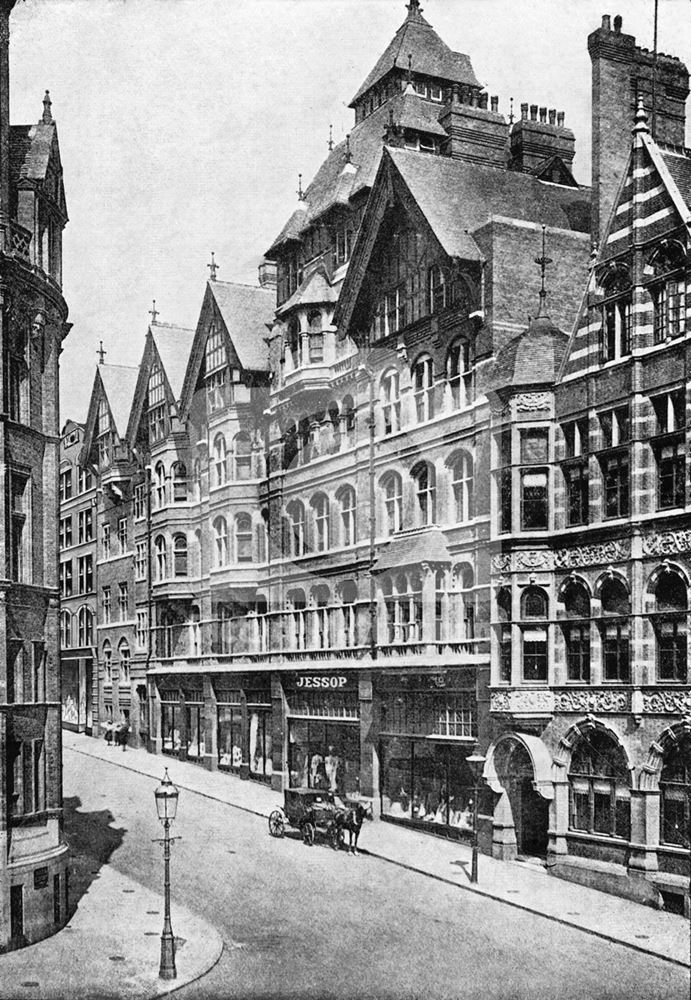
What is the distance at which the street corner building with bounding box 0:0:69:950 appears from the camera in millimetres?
20062

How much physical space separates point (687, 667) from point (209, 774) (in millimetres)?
13414

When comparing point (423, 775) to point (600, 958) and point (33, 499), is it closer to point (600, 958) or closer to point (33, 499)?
point (600, 958)

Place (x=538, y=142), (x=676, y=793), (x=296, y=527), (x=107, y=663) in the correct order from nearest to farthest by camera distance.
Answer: (x=676, y=793), (x=296, y=527), (x=538, y=142), (x=107, y=663)

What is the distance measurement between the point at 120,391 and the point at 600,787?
1561cm

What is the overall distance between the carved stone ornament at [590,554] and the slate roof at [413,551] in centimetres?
284

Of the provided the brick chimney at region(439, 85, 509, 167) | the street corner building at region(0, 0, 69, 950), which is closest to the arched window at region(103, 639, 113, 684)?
the street corner building at region(0, 0, 69, 950)

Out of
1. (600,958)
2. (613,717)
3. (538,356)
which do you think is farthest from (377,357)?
(600,958)

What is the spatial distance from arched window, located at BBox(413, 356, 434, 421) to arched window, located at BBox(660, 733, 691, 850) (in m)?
8.83

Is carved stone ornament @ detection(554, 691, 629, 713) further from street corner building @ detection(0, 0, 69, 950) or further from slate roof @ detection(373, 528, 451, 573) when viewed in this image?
street corner building @ detection(0, 0, 69, 950)

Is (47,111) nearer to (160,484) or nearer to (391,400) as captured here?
(391,400)

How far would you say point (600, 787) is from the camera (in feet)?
72.8

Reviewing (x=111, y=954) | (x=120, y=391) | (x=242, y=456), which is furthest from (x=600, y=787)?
(x=120, y=391)

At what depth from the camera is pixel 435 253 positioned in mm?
25594

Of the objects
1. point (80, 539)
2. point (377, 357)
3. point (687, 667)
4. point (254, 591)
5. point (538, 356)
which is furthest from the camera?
point (80, 539)
